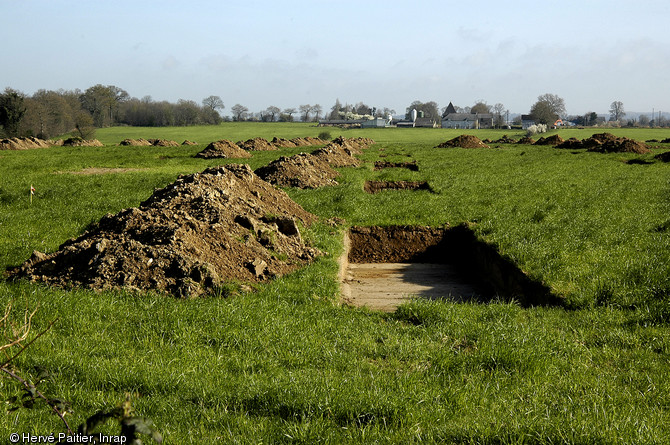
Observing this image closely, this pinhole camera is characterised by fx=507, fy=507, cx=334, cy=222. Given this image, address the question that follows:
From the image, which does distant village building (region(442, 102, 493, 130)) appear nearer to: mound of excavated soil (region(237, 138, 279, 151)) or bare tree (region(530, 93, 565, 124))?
bare tree (region(530, 93, 565, 124))

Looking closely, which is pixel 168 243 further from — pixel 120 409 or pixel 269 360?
pixel 120 409

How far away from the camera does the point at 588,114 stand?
168875 mm

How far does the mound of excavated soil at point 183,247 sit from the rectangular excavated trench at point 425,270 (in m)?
1.79

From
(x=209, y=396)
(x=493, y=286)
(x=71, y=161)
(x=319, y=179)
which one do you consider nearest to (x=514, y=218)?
(x=493, y=286)

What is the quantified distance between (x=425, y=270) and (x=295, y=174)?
1052 cm

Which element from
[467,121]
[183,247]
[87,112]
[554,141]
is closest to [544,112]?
[467,121]

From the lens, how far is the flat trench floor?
10664 millimetres

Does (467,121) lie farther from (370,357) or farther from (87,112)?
(370,357)

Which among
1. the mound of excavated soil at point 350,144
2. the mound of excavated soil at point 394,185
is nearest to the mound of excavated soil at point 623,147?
the mound of excavated soil at point 350,144

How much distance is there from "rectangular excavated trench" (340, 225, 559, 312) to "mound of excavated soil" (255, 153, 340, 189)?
285 inches

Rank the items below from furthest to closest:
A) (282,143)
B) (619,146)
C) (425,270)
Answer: (282,143) < (619,146) < (425,270)

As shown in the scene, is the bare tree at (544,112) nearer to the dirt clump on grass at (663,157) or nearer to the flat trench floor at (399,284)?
the dirt clump on grass at (663,157)

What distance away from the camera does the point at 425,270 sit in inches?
528

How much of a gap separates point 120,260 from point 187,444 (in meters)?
5.12
